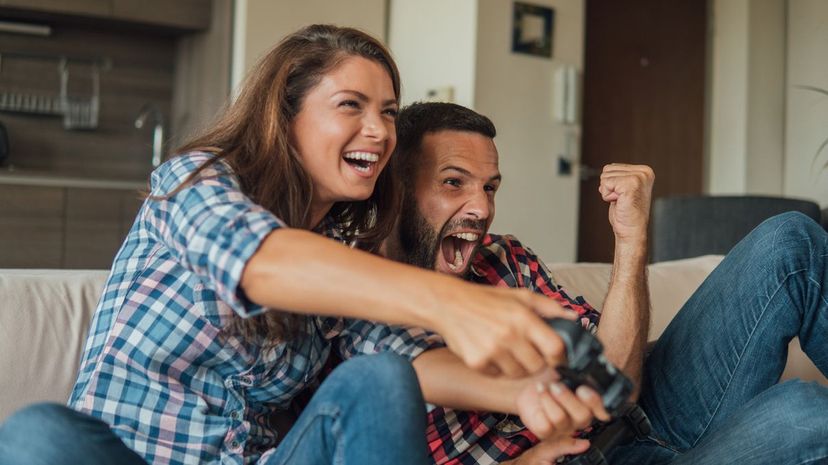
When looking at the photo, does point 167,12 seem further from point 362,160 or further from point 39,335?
point 362,160

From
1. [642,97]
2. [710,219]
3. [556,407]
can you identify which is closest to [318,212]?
[556,407]

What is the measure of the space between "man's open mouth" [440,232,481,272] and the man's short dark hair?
139 millimetres

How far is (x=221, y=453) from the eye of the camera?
1.32m

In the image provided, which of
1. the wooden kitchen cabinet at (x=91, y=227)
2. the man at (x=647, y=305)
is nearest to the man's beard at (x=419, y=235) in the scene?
the man at (x=647, y=305)

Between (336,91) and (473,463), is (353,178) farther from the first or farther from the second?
(473,463)

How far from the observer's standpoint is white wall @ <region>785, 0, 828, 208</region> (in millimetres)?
4906

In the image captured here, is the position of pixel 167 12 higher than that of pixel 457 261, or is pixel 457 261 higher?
pixel 167 12

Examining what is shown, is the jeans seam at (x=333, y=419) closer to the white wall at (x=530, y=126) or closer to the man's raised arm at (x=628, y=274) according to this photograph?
the man's raised arm at (x=628, y=274)

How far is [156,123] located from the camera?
4.74 m

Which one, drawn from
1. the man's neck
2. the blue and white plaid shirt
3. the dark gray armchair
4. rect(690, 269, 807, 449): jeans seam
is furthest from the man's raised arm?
the dark gray armchair

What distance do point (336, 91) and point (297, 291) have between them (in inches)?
20.3

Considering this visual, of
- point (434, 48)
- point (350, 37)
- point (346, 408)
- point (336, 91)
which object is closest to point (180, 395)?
point (346, 408)

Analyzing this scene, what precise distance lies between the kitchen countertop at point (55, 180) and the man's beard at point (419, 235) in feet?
8.09

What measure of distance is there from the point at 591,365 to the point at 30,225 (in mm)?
3548
